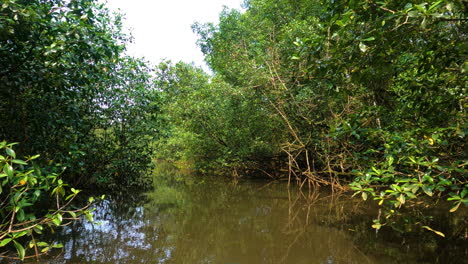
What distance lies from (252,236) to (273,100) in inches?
211

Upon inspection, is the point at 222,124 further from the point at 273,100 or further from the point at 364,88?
the point at 364,88

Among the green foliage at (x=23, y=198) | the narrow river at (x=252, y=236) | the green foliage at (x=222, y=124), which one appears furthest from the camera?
the green foliage at (x=222, y=124)

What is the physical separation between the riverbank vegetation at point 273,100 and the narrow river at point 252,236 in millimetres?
481

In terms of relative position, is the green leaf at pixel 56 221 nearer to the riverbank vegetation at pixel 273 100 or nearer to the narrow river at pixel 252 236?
the riverbank vegetation at pixel 273 100

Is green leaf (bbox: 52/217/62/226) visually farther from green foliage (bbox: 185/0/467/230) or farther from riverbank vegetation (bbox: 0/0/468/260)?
green foliage (bbox: 185/0/467/230)

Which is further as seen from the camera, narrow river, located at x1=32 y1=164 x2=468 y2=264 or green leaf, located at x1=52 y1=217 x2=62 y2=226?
narrow river, located at x1=32 y1=164 x2=468 y2=264

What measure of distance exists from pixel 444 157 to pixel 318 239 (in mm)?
1981

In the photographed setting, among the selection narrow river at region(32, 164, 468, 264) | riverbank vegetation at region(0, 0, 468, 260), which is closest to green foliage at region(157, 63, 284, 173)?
riverbank vegetation at region(0, 0, 468, 260)

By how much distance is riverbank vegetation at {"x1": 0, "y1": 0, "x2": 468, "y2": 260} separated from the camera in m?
2.63

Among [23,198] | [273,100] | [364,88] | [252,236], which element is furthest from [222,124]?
[23,198]

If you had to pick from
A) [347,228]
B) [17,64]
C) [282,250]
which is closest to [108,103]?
[17,64]

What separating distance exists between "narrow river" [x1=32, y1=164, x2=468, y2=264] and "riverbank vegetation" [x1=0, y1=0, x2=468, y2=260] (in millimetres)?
481

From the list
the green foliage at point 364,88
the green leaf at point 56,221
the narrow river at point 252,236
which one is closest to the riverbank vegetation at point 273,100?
the green foliage at point 364,88

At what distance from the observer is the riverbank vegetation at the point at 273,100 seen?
263cm
